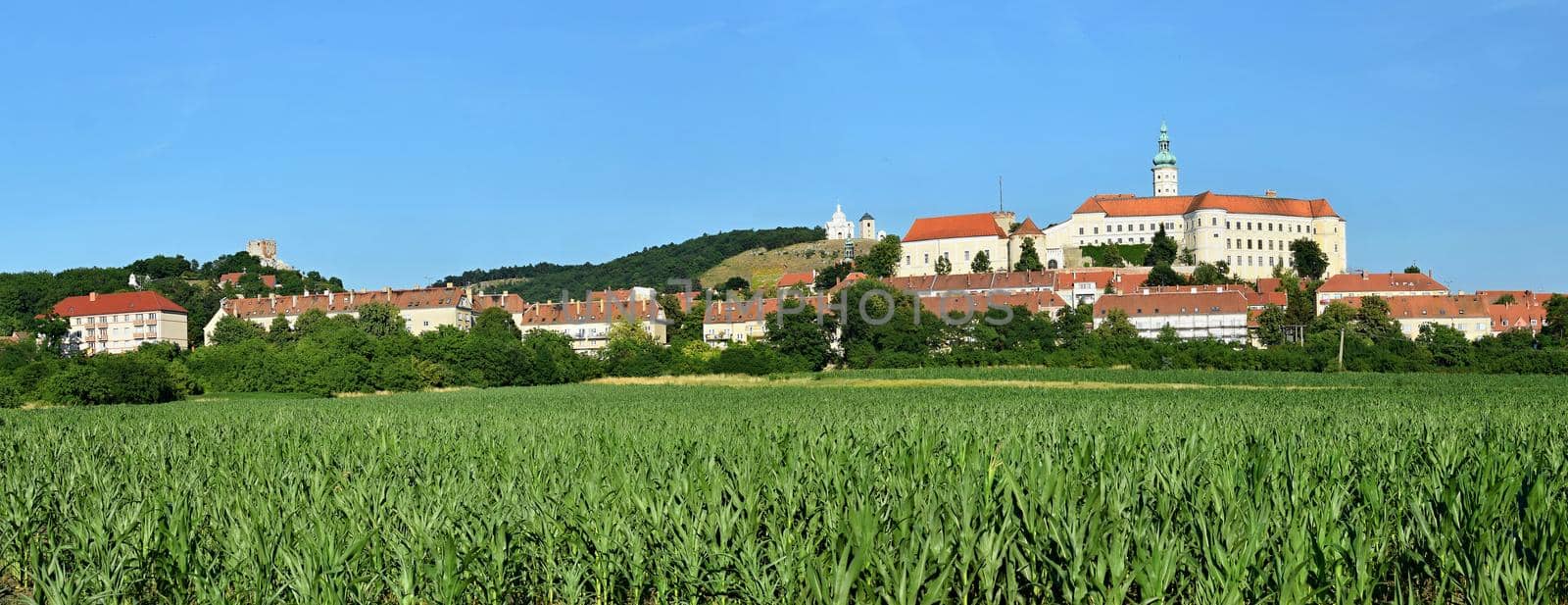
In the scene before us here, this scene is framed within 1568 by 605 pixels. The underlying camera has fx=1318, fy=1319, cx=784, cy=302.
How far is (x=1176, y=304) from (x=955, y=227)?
4115 cm

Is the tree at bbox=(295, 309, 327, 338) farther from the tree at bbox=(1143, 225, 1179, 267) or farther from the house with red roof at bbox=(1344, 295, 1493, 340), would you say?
the house with red roof at bbox=(1344, 295, 1493, 340)

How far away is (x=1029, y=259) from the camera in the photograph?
15012 centimetres

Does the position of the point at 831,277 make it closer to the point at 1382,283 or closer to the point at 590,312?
the point at 590,312

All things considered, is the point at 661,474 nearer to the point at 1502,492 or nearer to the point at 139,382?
the point at 1502,492

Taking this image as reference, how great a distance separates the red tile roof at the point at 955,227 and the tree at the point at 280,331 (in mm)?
73022

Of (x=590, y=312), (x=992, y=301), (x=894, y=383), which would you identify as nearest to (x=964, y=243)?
(x=992, y=301)

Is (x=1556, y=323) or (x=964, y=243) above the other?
(x=964, y=243)

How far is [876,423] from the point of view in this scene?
91.9 feet

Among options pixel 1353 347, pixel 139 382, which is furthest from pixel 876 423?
pixel 1353 347

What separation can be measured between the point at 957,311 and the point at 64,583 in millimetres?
106517

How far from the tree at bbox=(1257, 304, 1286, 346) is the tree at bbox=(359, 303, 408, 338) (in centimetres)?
7633

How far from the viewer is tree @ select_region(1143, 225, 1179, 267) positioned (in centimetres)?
14875

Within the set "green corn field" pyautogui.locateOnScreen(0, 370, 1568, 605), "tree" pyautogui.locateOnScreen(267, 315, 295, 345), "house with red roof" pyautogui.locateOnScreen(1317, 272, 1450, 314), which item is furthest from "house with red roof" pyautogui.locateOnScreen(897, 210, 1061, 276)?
"green corn field" pyautogui.locateOnScreen(0, 370, 1568, 605)

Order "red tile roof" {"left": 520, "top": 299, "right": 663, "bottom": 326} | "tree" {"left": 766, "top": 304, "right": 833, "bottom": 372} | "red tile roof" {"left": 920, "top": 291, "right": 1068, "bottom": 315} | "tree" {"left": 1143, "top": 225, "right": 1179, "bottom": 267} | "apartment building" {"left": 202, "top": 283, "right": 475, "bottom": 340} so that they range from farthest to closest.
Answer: "tree" {"left": 1143, "top": 225, "right": 1179, "bottom": 267}, "apartment building" {"left": 202, "top": 283, "right": 475, "bottom": 340}, "red tile roof" {"left": 520, "top": 299, "right": 663, "bottom": 326}, "red tile roof" {"left": 920, "top": 291, "right": 1068, "bottom": 315}, "tree" {"left": 766, "top": 304, "right": 833, "bottom": 372}
